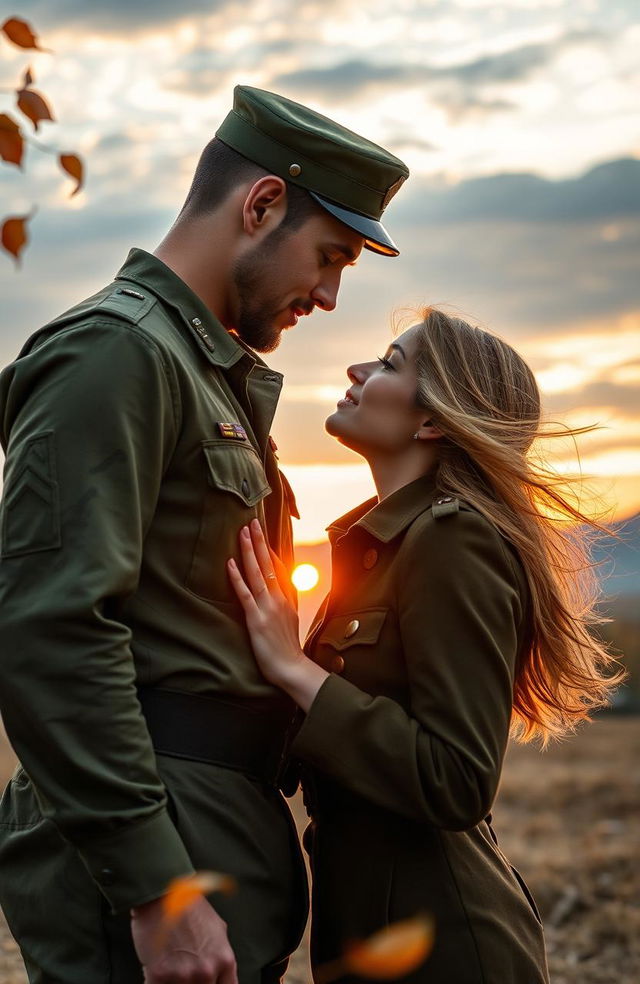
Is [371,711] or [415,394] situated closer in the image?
[371,711]

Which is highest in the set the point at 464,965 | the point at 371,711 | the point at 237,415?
the point at 237,415

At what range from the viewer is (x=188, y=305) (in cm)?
239

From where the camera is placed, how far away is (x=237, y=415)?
7.98 ft

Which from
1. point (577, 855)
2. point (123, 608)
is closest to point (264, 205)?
point (123, 608)

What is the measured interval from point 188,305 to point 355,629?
762 mm

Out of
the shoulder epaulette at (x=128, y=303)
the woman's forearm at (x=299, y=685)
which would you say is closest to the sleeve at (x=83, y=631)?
the shoulder epaulette at (x=128, y=303)

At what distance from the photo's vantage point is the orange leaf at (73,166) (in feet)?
5.18

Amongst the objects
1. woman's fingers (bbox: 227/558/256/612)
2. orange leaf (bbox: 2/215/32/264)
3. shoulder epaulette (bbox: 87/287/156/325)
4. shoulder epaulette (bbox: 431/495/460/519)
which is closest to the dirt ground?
woman's fingers (bbox: 227/558/256/612)

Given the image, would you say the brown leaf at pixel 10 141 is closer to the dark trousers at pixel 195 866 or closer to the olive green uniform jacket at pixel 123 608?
the olive green uniform jacket at pixel 123 608

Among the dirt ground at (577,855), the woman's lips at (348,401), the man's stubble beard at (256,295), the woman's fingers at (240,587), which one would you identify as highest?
the man's stubble beard at (256,295)

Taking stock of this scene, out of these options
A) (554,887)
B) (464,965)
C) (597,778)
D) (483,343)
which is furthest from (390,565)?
(597,778)

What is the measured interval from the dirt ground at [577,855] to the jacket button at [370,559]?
9.56 feet

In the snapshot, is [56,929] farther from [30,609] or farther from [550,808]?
[550,808]

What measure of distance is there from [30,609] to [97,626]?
Result: 11cm
